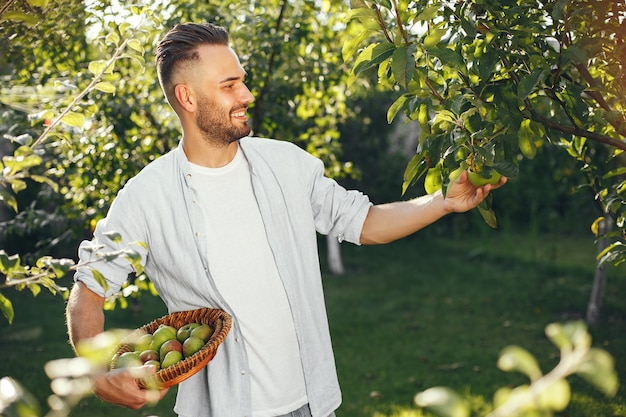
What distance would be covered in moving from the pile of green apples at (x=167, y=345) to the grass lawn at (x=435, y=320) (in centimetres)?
242

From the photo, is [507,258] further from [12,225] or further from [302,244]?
[302,244]

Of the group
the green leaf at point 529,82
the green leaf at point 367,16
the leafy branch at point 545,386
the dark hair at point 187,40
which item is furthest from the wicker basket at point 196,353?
the leafy branch at point 545,386

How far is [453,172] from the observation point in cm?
202

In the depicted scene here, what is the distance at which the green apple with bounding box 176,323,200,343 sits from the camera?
2.17m

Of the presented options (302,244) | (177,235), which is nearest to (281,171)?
(302,244)

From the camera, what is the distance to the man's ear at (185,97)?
2428 millimetres

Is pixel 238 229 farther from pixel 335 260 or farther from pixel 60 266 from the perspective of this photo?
pixel 335 260

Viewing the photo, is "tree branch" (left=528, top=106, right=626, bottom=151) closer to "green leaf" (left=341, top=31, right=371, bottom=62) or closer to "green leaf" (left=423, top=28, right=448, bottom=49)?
"green leaf" (left=423, top=28, right=448, bottom=49)

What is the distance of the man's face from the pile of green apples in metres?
0.62

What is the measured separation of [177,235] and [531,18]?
124 centimetres

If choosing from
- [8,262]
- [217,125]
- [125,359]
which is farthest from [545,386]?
[217,125]

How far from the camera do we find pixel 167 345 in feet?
6.93

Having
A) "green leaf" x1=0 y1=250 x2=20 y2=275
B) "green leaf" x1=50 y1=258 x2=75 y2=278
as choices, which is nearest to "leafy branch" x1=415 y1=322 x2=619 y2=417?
"green leaf" x1=50 y1=258 x2=75 y2=278

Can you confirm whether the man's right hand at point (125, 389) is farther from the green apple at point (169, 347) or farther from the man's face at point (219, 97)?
the man's face at point (219, 97)
